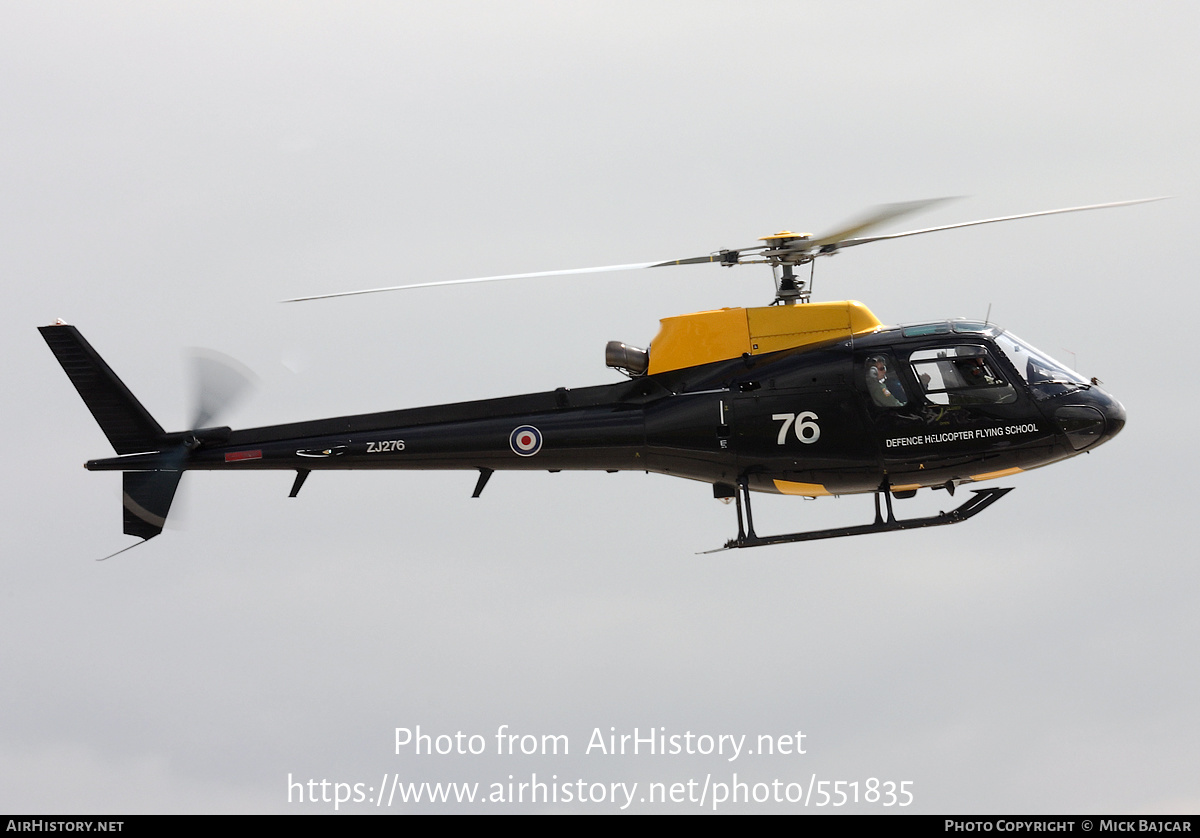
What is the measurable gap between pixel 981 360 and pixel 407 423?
8.72 meters

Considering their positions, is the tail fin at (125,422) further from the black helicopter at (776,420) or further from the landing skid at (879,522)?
the landing skid at (879,522)

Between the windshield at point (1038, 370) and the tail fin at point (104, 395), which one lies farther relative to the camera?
the tail fin at point (104, 395)

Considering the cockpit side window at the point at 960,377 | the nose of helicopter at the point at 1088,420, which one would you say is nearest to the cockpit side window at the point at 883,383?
the cockpit side window at the point at 960,377

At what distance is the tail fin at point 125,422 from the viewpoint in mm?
21422

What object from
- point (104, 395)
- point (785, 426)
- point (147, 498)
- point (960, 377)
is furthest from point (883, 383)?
point (104, 395)

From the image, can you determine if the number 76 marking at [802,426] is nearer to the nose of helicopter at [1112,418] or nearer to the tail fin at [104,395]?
the nose of helicopter at [1112,418]

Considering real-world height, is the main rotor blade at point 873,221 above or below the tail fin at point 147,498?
above

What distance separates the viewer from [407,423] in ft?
67.8

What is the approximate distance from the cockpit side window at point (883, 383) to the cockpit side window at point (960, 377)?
12.3 inches

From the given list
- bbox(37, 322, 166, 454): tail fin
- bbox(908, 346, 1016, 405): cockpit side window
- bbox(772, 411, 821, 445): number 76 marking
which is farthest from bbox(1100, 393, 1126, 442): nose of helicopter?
bbox(37, 322, 166, 454): tail fin

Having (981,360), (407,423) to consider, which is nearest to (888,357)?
(981,360)

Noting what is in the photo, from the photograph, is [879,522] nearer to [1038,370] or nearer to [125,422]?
[1038,370]

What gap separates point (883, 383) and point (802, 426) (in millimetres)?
1358

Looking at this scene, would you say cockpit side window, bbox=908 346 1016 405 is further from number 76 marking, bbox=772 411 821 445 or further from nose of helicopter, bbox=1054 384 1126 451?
number 76 marking, bbox=772 411 821 445
